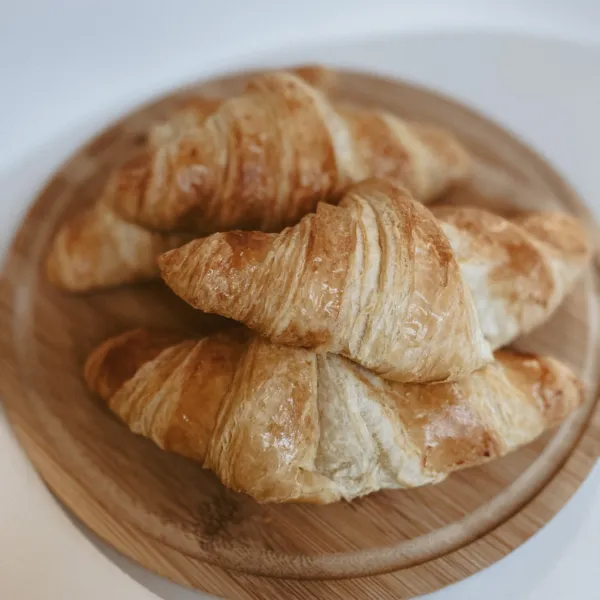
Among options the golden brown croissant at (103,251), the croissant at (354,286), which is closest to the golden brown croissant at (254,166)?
the golden brown croissant at (103,251)

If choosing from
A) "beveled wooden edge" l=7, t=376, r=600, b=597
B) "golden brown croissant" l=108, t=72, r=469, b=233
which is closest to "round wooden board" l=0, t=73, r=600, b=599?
"beveled wooden edge" l=7, t=376, r=600, b=597

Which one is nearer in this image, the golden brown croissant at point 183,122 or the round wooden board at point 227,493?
the round wooden board at point 227,493

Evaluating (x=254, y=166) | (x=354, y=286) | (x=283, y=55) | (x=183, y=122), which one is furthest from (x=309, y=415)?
(x=283, y=55)

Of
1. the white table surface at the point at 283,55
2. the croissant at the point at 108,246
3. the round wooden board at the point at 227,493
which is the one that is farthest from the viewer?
the white table surface at the point at 283,55

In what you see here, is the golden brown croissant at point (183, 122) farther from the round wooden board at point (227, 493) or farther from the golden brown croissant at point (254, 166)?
the round wooden board at point (227, 493)

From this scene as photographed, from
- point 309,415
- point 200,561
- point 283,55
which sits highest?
point 283,55

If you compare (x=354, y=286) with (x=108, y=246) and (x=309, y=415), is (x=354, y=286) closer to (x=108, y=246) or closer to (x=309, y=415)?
(x=309, y=415)

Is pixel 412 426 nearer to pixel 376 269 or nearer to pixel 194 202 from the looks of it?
pixel 376 269
